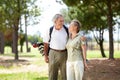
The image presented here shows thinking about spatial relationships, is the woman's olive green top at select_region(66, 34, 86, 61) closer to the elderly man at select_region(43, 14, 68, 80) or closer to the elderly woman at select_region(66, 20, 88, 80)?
the elderly woman at select_region(66, 20, 88, 80)

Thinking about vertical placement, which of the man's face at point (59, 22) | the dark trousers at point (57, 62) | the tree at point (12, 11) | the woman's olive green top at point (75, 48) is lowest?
the dark trousers at point (57, 62)

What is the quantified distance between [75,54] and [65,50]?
0.32 meters

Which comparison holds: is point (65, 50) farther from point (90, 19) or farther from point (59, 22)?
point (90, 19)

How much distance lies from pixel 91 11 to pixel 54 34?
16091 mm

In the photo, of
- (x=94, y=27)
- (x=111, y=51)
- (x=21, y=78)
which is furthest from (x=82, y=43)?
(x=94, y=27)

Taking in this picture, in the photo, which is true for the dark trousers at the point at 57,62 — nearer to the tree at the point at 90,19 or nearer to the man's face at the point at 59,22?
the man's face at the point at 59,22

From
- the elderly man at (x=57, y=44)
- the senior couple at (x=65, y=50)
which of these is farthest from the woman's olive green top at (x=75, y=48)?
the elderly man at (x=57, y=44)

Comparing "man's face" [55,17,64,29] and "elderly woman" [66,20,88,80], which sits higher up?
"man's face" [55,17,64,29]

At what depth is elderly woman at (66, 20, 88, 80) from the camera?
25.5 feet

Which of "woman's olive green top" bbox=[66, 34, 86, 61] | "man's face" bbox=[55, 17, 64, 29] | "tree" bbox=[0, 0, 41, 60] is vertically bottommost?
"woman's olive green top" bbox=[66, 34, 86, 61]

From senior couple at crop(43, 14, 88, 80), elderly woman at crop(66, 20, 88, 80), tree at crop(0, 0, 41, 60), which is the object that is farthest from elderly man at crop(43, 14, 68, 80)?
tree at crop(0, 0, 41, 60)

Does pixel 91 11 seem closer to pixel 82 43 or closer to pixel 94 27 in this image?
pixel 94 27

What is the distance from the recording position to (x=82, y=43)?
7777 mm

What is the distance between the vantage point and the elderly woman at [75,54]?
7.77 m
